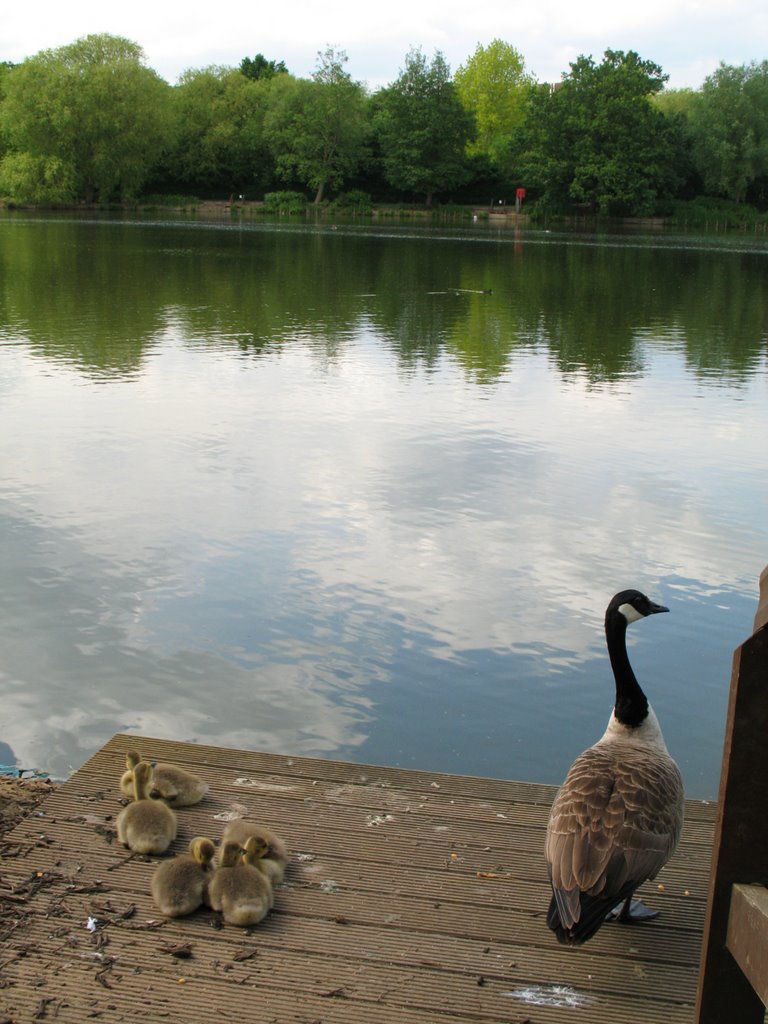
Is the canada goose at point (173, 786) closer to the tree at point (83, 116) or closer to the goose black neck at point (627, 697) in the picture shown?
the goose black neck at point (627, 697)

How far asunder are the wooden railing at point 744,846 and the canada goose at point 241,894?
205 centimetres

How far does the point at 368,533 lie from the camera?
35.8 ft

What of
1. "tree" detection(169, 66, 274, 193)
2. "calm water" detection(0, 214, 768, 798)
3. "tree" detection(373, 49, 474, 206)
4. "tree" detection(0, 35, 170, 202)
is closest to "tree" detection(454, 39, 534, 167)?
"tree" detection(373, 49, 474, 206)

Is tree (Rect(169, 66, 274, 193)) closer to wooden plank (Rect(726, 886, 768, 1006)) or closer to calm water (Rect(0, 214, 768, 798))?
calm water (Rect(0, 214, 768, 798))

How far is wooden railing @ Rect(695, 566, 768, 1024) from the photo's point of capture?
2.40 metres

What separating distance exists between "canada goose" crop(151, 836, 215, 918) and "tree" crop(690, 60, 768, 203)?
94.9 m

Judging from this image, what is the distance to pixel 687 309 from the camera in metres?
32.4

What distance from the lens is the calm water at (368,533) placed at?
7422mm

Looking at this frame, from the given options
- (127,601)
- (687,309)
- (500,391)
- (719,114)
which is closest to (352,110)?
(719,114)

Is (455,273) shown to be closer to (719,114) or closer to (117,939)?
(117,939)

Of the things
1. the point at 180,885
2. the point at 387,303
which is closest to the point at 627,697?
the point at 180,885

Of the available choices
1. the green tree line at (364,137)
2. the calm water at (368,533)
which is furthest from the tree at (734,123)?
the calm water at (368,533)

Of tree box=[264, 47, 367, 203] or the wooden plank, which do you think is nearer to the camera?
the wooden plank

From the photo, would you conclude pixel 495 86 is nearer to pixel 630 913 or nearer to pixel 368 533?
pixel 368 533
